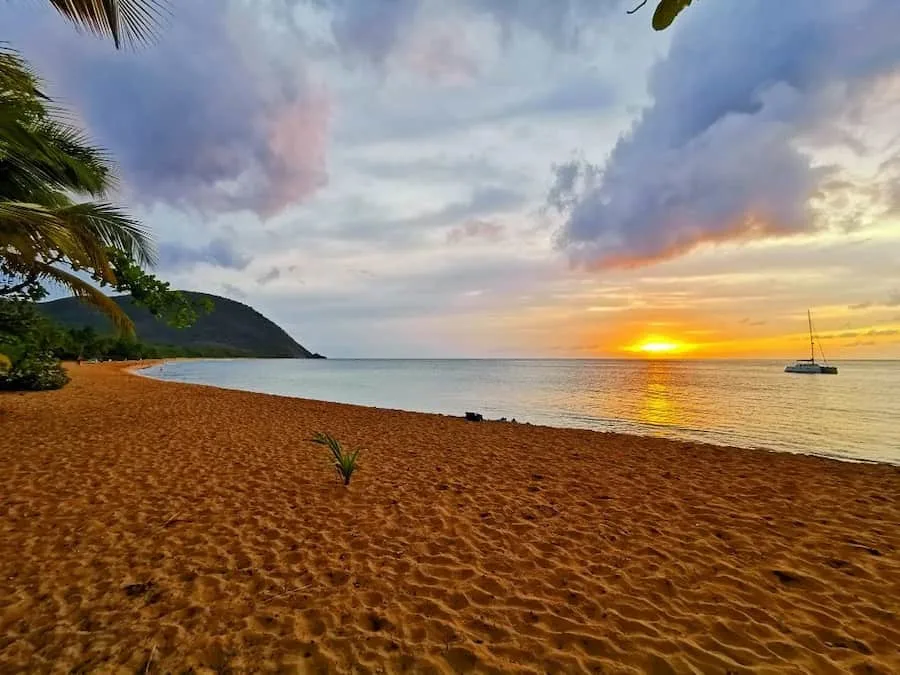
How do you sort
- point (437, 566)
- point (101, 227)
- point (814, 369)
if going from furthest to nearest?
point (814, 369), point (101, 227), point (437, 566)

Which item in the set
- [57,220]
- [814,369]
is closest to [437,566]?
[57,220]

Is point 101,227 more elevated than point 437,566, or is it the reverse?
point 101,227

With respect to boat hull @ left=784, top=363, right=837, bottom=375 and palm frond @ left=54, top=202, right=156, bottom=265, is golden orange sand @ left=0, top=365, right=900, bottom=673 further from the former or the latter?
boat hull @ left=784, top=363, right=837, bottom=375

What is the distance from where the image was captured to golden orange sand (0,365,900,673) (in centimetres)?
279

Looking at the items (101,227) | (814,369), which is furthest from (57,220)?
(814,369)

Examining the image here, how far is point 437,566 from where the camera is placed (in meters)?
3.96

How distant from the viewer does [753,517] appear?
534 centimetres

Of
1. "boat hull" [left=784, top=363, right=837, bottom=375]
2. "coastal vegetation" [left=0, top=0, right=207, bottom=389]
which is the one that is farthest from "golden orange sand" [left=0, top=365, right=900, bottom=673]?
Result: "boat hull" [left=784, top=363, right=837, bottom=375]

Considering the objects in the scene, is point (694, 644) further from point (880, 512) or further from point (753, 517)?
point (880, 512)

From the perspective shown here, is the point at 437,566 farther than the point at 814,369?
No

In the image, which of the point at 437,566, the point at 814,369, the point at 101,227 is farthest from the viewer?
the point at 814,369

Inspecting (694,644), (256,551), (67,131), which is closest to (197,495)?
(256,551)

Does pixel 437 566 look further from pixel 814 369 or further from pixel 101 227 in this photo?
pixel 814 369

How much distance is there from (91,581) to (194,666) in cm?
162
